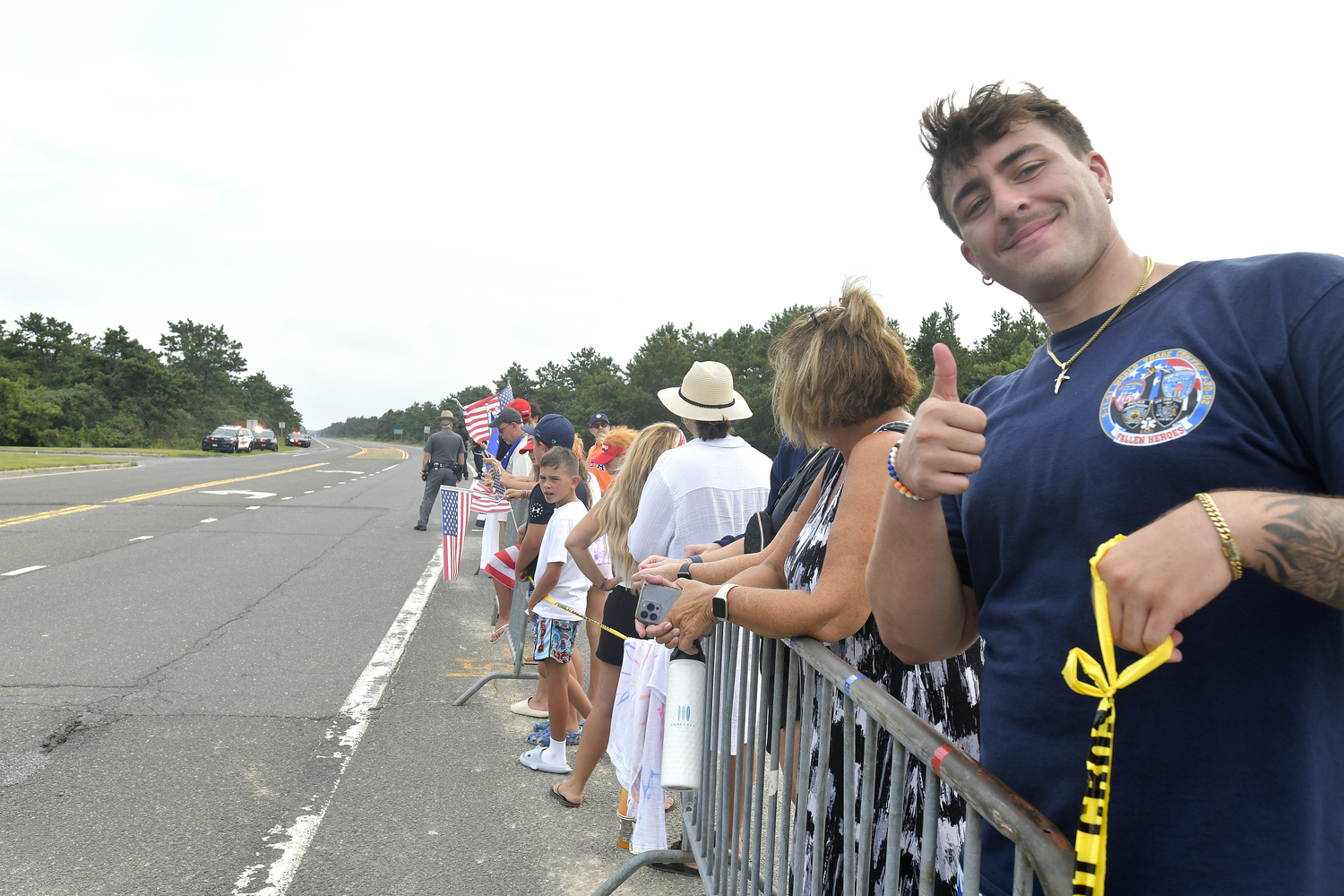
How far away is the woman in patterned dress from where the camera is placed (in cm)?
193

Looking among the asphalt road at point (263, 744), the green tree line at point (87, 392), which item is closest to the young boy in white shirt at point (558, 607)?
the asphalt road at point (263, 744)

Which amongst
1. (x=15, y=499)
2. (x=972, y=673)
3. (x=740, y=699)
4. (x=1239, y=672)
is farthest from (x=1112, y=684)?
(x=15, y=499)

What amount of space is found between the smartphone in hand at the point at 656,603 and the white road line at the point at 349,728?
1.80 m

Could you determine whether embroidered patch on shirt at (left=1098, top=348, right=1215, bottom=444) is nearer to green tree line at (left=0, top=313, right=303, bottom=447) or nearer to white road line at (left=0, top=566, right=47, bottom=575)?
white road line at (left=0, top=566, right=47, bottom=575)

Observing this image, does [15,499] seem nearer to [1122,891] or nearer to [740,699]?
[740,699]

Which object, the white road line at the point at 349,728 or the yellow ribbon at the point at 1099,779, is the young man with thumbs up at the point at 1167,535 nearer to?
the yellow ribbon at the point at 1099,779

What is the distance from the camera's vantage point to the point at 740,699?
8.43 ft

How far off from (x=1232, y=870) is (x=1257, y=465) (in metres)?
0.53

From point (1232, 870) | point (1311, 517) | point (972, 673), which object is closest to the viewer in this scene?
point (1311, 517)

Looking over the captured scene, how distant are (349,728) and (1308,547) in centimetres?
491

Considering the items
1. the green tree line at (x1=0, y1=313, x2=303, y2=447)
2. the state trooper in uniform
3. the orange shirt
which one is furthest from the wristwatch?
the green tree line at (x1=0, y1=313, x2=303, y2=447)

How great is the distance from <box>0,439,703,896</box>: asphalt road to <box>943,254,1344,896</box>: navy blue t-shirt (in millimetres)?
2612

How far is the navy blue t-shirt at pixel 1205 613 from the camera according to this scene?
110cm

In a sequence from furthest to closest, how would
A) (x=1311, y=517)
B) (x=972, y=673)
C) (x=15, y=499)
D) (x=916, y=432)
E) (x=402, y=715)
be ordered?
(x=15, y=499) < (x=402, y=715) < (x=972, y=673) < (x=916, y=432) < (x=1311, y=517)
